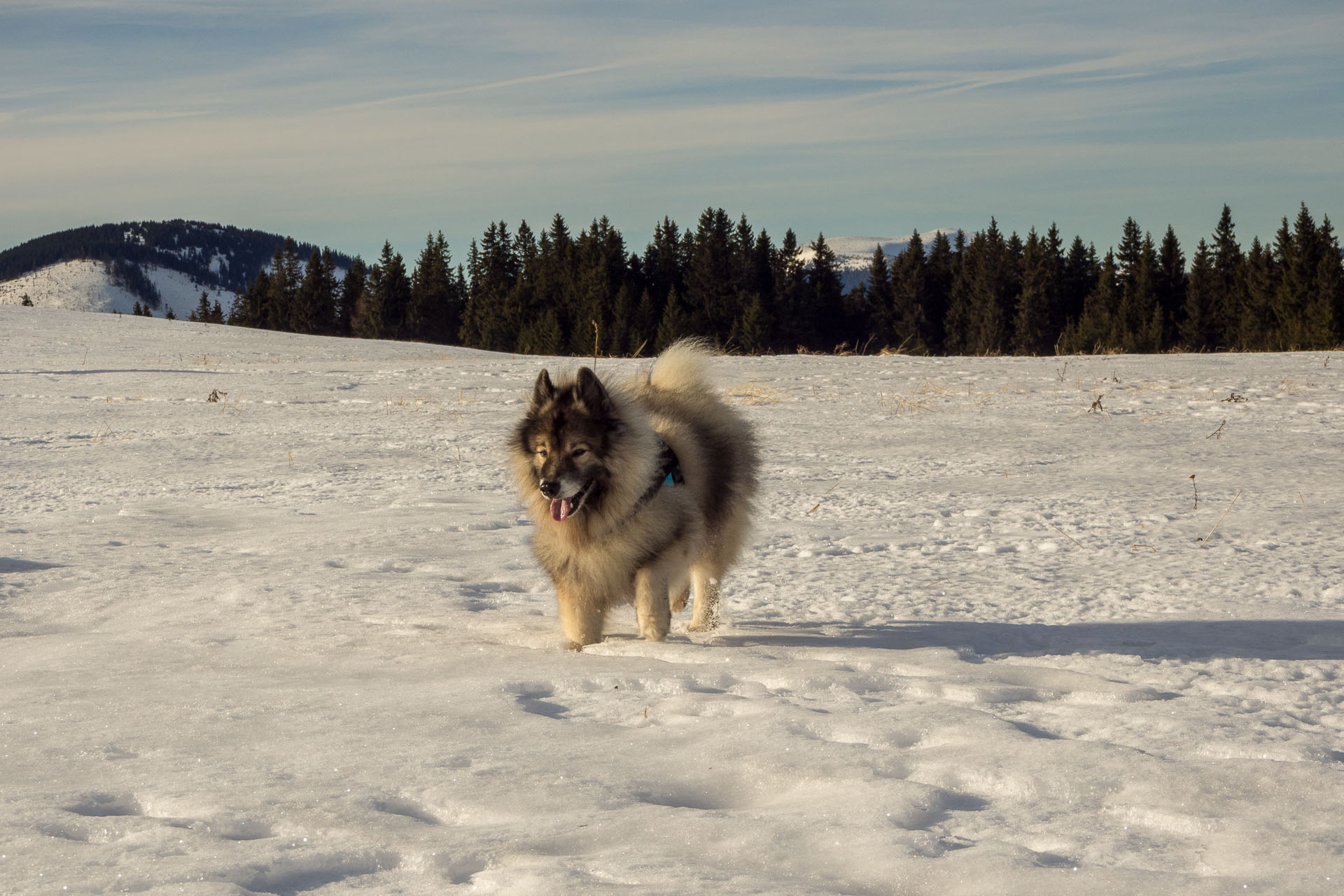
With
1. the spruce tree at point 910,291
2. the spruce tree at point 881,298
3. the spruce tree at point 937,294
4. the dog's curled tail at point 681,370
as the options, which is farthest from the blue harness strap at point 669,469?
the spruce tree at point 881,298

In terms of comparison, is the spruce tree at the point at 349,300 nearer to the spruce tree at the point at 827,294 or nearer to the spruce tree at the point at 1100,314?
the spruce tree at the point at 827,294

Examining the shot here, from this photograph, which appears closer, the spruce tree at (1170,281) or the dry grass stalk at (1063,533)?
the dry grass stalk at (1063,533)

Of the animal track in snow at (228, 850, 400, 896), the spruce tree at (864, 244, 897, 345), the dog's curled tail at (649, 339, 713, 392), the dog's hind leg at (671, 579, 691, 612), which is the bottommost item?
the dog's hind leg at (671, 579, 691, 612)

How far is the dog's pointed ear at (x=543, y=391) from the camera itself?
495 centimetres

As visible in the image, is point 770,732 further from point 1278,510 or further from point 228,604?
point 1278,510

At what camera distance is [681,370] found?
6.02 m

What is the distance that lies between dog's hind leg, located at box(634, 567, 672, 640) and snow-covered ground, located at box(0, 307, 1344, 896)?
0.21 m

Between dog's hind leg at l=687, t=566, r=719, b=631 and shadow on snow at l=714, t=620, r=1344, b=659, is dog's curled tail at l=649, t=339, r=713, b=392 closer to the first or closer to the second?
dog's hind leg at l=687, t=566, r=719, b=631

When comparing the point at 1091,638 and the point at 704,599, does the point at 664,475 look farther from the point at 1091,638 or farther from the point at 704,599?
the point at 1091,638

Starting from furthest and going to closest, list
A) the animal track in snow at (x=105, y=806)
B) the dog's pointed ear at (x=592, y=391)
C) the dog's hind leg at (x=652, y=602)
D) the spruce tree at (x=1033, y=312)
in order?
the spruce tree at (x=1033, y=312)
the dog's hind leg at (x=652, y=602)
the dog's pointed ear at (x=592, y=391)
the animal track in snow at (x=105, y=806)

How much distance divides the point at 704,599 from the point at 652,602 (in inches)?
27.0

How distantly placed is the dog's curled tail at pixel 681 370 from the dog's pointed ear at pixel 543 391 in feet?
3.41

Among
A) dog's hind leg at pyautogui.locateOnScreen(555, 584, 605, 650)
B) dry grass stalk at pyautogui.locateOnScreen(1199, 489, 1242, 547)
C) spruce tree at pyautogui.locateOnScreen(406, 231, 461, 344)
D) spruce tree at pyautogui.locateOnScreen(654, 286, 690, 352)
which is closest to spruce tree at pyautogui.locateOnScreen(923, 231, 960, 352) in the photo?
spruce tree at pyautogui.locateOnScreen(654, 286, 690, 352)

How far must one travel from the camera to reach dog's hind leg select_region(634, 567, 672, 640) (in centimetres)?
491
